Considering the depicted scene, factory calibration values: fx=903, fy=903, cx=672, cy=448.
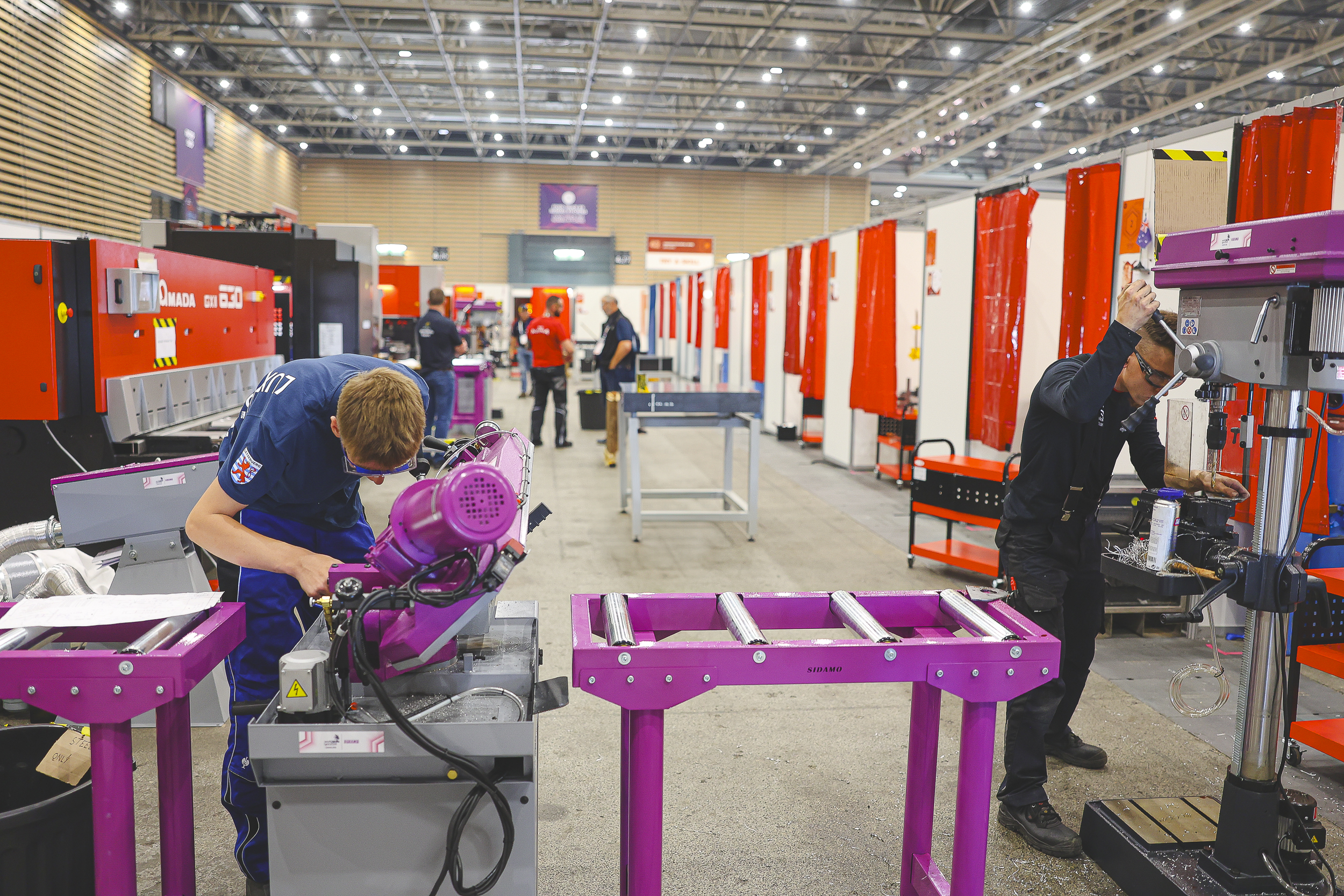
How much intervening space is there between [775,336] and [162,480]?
8.85 metres

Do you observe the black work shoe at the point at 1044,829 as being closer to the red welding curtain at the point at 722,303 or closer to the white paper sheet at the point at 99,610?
the white paper sheet at the point at 99,610

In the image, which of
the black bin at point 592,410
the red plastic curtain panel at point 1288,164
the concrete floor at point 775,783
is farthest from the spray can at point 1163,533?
the black bin at point 592,410

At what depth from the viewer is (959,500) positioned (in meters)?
4.93

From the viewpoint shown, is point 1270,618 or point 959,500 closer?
point 1270,618

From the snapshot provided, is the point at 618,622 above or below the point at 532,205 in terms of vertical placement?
→ below

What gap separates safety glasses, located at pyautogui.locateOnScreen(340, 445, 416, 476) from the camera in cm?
181

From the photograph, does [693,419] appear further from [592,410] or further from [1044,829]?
[592,410]

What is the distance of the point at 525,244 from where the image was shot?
23.5 m

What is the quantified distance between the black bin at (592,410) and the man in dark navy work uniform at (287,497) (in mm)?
9151

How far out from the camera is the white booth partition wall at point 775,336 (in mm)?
10672

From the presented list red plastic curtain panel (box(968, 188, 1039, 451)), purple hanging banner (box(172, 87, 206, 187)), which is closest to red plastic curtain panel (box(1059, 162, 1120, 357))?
red plastic curtain panel (box(968, 188, 1039, 451))

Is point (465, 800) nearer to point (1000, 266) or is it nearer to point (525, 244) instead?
point (1000, 266)

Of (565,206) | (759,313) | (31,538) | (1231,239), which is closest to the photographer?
(1231,239)

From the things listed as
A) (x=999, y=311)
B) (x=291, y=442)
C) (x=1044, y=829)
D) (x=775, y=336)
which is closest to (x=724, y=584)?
(x=999, y=311)
